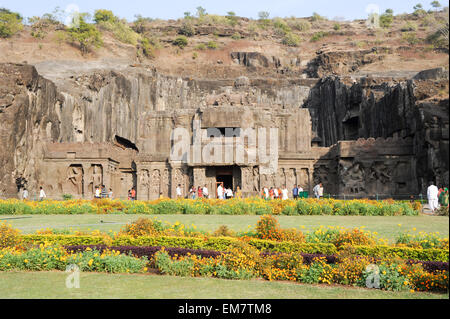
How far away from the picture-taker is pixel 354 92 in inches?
2110

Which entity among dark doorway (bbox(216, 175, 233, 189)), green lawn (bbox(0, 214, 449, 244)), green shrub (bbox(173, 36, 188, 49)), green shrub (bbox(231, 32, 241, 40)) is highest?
green shrub (bbox(231, 32, 241, 40))

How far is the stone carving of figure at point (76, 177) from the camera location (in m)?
37.2

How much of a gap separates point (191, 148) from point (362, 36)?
239 feet

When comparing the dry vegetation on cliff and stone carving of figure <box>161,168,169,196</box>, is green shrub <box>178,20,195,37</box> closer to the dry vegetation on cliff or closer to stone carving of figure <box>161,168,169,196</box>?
the dry vegetation on cliff

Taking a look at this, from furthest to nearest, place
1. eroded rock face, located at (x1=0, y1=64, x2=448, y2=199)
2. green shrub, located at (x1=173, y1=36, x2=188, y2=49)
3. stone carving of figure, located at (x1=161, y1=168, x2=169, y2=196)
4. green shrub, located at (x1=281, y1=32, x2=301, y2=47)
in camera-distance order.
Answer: green shrub, located at (x1=281, y1=32, x2=301, y2=47), green shrub, located at (x1=173, y1=36, x2=188, y2=49), stone carving of figure, located at (x1=161, y1=168, x2=169, y2=196), eroded rock face, located at (x1=0, y1=64, x2=448, y2=199)

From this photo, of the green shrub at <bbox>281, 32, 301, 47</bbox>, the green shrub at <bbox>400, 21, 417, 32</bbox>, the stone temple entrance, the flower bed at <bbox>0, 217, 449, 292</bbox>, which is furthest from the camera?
the green shrub at <bbox>400, 21, 417, 32</bbox>

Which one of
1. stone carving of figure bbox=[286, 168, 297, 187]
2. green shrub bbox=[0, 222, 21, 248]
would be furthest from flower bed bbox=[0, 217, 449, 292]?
stone carving of figure bbox=[286, 168, 297, 187]

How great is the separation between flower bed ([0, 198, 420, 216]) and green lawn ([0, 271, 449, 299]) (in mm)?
12290

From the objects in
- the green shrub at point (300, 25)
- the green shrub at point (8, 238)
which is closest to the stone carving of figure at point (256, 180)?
the green shrub at point (8, 238)

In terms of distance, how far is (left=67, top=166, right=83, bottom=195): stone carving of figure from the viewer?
37250 millimetres

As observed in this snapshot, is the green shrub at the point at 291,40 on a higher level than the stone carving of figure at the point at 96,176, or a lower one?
higher

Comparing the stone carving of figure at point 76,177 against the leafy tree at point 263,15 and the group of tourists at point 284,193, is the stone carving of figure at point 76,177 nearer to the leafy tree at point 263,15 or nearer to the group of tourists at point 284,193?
the group of tourists at point 284,193

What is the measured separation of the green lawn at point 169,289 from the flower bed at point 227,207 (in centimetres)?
1229
